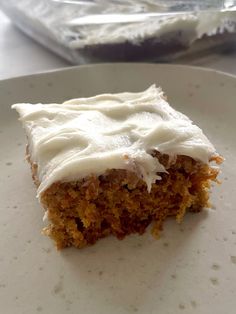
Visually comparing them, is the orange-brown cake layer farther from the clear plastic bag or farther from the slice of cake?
the clear plastic bag

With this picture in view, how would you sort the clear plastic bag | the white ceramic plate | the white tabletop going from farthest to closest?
the white tabletop
the clear plastic bag
the white ceramic plate

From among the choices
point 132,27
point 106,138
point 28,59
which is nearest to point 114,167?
point 106,138

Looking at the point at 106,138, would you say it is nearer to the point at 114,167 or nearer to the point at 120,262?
the point at 114,167

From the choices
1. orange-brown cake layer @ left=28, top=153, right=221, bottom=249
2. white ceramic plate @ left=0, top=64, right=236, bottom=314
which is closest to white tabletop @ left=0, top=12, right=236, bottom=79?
white ceramic plate @ left=0, top=64, right=236, bottom=314

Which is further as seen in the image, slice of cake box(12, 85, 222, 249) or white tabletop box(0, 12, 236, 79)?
white tabletop box(0, 12, 236, 79)

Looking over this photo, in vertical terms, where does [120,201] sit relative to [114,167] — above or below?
below

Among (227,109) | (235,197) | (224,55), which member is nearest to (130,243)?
(235,197)

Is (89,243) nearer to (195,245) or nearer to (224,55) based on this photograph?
(195,245)
